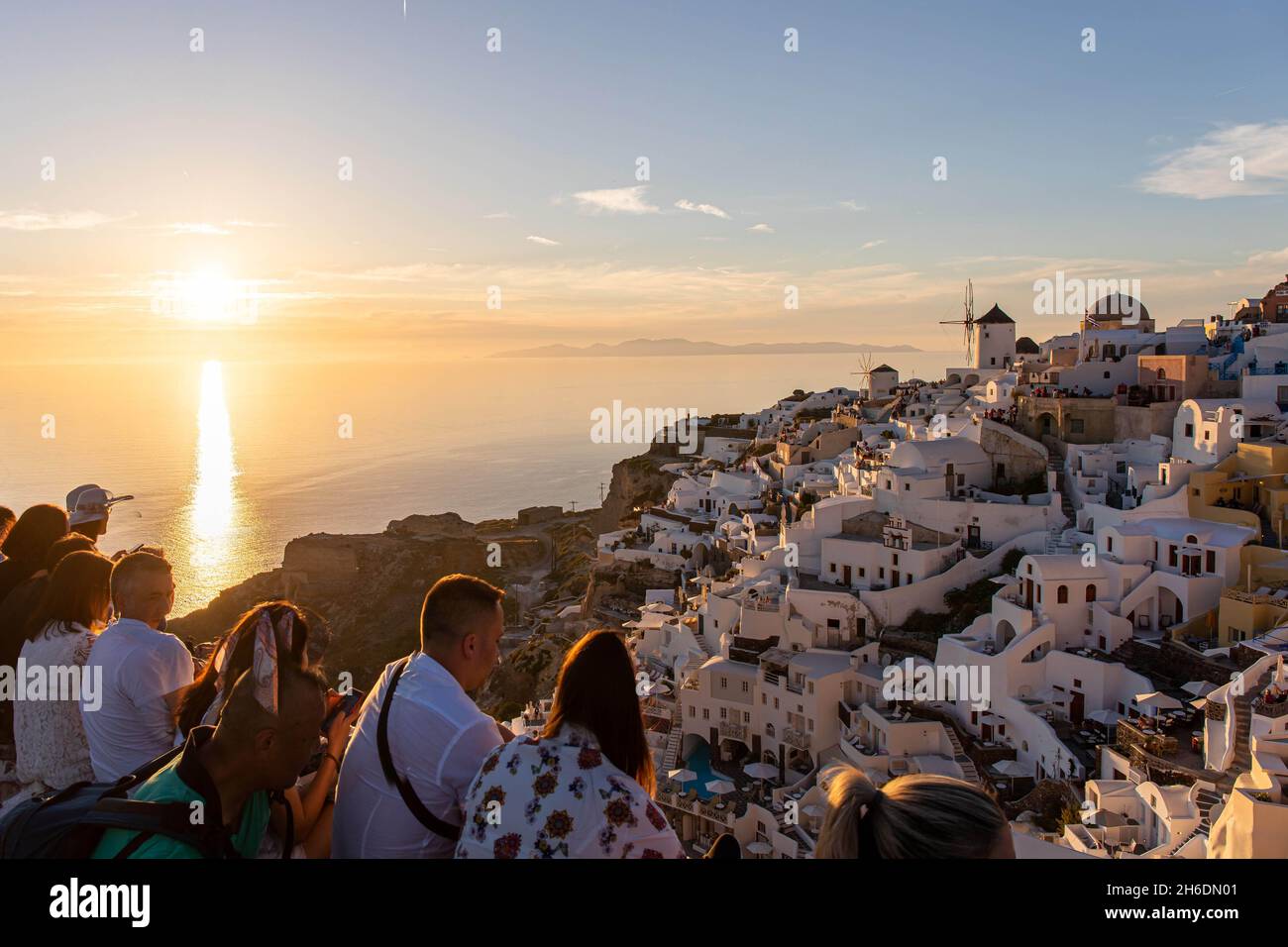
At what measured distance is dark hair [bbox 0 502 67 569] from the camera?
482cm

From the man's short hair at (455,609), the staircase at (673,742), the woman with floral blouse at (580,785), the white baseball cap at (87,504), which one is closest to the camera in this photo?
the woman with floral blouse at (580,785)

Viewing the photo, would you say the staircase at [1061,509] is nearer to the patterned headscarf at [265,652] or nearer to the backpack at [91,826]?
the patterned headscarf at [265,652]

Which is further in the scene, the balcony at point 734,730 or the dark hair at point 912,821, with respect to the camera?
the balcony at point 734,730

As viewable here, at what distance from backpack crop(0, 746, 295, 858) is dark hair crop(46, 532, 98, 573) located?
8.35 feet

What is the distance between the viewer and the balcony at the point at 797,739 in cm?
1585

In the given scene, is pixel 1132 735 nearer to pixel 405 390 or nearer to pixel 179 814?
pixel 179 814

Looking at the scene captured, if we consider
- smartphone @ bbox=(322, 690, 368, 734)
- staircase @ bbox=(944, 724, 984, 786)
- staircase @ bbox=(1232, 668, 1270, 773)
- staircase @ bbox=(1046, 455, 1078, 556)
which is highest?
smartphone @ bbox=(322, 690, 368, 734)

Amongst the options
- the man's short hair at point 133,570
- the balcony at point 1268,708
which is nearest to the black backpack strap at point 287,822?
the man's short hair at point 133,570

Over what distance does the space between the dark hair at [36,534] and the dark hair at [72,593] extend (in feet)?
2.45

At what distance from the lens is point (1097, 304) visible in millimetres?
33344

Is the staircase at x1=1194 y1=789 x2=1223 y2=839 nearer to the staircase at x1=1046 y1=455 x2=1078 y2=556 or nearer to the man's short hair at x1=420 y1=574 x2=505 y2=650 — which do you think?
the staircase at x1=1046 y1=455 x2=1078 y2=556

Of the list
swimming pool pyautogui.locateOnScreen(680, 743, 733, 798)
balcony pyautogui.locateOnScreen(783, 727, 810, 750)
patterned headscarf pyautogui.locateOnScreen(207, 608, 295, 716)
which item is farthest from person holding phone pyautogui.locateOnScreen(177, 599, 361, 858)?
balcony pyautogui.locateOnScreen(783, 727, 810, 750)
